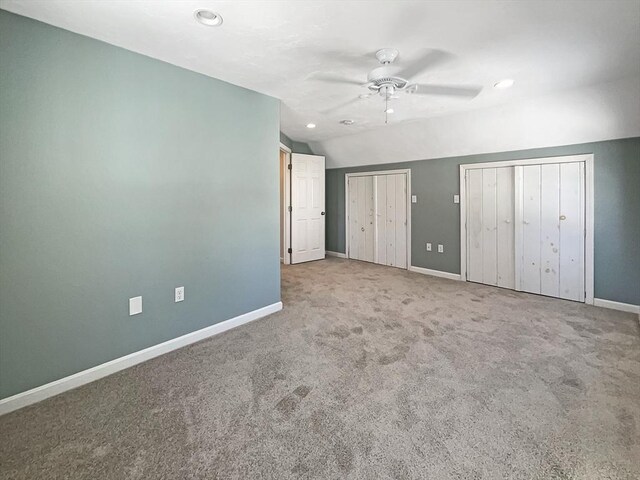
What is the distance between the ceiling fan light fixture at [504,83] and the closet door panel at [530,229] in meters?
1.46

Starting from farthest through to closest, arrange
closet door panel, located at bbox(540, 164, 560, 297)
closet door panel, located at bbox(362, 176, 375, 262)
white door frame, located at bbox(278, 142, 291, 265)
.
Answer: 1. closet door panel, located at bbox(362, 176, 375, 262)
2. white door frame, located at bbox(278, 142, 291, 265)
3. closet door panel, located at bbox(540, 164, 560, 297)

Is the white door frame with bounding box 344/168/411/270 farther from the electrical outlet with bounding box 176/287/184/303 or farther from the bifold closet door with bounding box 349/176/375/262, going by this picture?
the electrical outlet with bounding box 176/287/184/303

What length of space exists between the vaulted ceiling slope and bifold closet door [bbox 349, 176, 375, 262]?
120 inches

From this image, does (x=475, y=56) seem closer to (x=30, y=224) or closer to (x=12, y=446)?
(x=30, y=224)

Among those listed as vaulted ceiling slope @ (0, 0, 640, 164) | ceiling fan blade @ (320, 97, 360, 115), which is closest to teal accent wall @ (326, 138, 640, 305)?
vaulted ceiling slope @ (0, 0, 640, 164)

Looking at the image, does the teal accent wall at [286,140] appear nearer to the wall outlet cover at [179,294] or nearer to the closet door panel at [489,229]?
the closet door panel at [489,229]

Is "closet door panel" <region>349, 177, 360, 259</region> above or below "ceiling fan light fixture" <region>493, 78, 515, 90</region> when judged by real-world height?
below

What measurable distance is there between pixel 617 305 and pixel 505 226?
4.88 ft

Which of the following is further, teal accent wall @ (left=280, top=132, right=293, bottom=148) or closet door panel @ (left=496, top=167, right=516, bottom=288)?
teal accent wall @ (left=280, top=132, right=293, bottom=148)

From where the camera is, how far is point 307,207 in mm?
6195

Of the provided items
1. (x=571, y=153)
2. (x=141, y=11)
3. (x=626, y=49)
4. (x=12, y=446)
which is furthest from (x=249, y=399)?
(x=571, y=153)

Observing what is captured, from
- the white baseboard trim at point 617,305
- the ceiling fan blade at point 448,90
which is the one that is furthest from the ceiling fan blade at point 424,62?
the white baseboard trim at point 617,305

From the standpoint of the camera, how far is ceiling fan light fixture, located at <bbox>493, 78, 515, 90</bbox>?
9.68 ft

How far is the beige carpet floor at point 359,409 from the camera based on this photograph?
149cm
